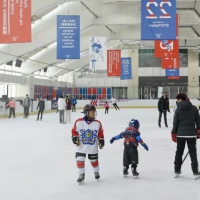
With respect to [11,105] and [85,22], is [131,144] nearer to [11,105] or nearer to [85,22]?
[11,105]

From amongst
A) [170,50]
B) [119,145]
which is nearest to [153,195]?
[119,145]

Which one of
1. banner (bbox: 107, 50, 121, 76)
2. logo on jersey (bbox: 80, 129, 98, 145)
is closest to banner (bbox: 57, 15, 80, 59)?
banner (bbox: 107, 50, 121, 76)

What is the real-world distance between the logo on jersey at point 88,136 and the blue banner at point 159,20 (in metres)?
7.80

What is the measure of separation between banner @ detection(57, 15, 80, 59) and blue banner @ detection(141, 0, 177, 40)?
13.4ft

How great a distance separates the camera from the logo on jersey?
4.99 m

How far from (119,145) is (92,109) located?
176 inches

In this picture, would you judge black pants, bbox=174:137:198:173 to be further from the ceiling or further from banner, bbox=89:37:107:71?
the ceiling

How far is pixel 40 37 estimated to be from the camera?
2584 centimetres

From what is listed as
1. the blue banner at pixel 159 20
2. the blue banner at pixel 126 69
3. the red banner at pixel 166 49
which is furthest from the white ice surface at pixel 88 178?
the blue banner at pixel 126 69

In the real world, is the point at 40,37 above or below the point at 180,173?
above

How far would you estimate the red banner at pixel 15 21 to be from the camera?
11.3m

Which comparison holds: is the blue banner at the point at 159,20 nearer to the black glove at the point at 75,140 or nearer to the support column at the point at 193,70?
the black glove at the point at 75,140

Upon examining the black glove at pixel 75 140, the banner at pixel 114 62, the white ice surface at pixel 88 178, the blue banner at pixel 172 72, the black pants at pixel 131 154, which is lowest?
the white ice surface at pixel 88 178

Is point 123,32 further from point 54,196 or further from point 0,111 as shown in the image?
point 54,196
